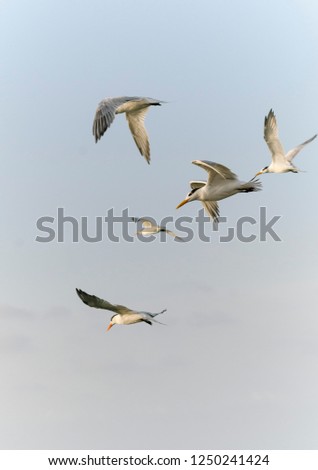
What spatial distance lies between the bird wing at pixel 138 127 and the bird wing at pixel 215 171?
8.84 feet

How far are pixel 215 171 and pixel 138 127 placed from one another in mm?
3215

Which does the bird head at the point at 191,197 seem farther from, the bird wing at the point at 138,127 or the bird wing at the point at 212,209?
the bird wing at the point at 138,127

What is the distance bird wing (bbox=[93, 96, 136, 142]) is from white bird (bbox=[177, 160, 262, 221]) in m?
1.44

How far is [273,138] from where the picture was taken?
12.8 m

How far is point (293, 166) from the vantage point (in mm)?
13188

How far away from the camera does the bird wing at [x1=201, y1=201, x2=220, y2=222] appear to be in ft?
42.2

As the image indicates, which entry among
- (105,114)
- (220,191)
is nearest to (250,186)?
(220,191)

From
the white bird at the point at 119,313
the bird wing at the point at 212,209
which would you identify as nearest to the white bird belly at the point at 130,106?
the bird wing at the point at 212,209

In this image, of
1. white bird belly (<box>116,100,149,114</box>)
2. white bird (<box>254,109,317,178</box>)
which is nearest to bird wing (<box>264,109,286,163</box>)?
white bird (<box>254,109,317,178</box>)

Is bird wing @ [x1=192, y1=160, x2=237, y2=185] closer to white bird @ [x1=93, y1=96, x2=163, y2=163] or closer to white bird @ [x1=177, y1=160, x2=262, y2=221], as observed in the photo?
white bird @ [x1=177, y1=160, x2=262, y2=221]

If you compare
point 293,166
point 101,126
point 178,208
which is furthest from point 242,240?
point 101,126
